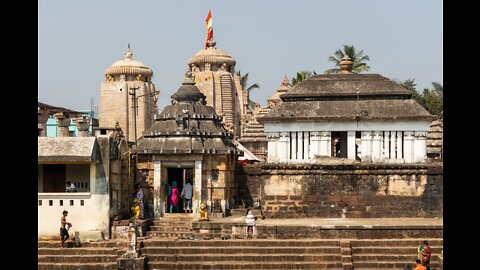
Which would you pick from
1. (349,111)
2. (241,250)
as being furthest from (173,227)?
(349,111)

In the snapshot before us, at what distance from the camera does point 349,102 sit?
22.7 metres

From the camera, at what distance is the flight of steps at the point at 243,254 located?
17.9 m

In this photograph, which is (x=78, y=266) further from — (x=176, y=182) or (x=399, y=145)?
(x=399, y=145)

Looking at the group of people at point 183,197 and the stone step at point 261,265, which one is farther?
the group of people at point 183,197

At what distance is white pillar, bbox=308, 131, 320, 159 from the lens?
2227 cm

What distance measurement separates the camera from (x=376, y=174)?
71.1 ft

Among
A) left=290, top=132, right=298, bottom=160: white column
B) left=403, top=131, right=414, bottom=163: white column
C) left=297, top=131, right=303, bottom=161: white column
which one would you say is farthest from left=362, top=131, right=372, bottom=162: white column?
left=290, top=132, right=298, bottom=160: white column

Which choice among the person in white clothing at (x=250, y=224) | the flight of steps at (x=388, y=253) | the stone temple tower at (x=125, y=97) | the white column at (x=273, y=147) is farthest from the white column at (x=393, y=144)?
the stone temple tower at (x=125, y=97)

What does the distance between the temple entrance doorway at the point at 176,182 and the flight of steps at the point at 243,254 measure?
111 inches

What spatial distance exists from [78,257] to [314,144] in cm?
725

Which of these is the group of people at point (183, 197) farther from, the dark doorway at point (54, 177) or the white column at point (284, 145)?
the dark doorway at point (54, 177)

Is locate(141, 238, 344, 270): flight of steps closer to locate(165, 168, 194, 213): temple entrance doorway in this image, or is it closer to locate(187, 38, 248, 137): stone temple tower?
locate(165, 168, 194, 213): temple entrance doorway
